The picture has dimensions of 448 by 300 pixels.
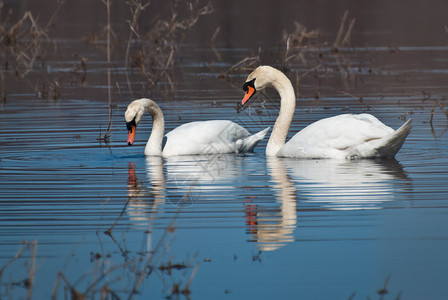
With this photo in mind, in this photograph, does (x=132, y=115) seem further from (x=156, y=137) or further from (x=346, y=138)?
(x=346, y=138)

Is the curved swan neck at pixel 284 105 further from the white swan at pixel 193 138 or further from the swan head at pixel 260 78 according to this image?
the white swan at pixel 193 138

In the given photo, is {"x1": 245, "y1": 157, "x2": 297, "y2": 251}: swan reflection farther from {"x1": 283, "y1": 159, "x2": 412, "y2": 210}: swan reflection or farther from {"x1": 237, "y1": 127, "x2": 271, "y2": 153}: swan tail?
{"x1": 237, "y1": 127, "x2": 271, "y2": 153}: swan tail

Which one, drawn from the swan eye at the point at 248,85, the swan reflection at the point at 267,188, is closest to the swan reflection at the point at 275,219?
the swan reflection at the point at 267,188

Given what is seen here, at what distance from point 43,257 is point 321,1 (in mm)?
53958

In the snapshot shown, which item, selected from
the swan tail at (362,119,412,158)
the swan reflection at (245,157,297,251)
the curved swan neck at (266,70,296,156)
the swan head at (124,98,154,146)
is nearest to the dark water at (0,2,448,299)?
the swan reflection at (245,157,297,251)

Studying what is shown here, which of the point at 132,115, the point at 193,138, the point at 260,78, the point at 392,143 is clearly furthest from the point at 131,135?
the point at 392,143

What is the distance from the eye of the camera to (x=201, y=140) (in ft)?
42.5

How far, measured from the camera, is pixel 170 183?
10555mm

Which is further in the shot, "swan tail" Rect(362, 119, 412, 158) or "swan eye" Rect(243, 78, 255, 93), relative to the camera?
"swan eye" Rect(243, 78, 255, 93)

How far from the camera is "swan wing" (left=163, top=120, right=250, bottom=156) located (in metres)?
12.9

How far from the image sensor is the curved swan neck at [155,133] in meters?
13.0

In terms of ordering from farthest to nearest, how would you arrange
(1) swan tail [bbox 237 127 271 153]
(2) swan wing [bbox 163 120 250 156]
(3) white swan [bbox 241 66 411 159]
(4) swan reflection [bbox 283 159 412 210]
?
(1) swan tail [bbox 237 127 271 153], (2) swan wing [bbox 163 120 250 156], (3) white swan [bbox 241 66 411 159], (4) swan reflection [bbox 283 159 412 210]

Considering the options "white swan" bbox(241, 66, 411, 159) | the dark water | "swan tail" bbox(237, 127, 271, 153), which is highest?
"white swan" bbox(241, 66, 411, 159)

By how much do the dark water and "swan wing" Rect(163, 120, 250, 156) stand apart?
19 cm
